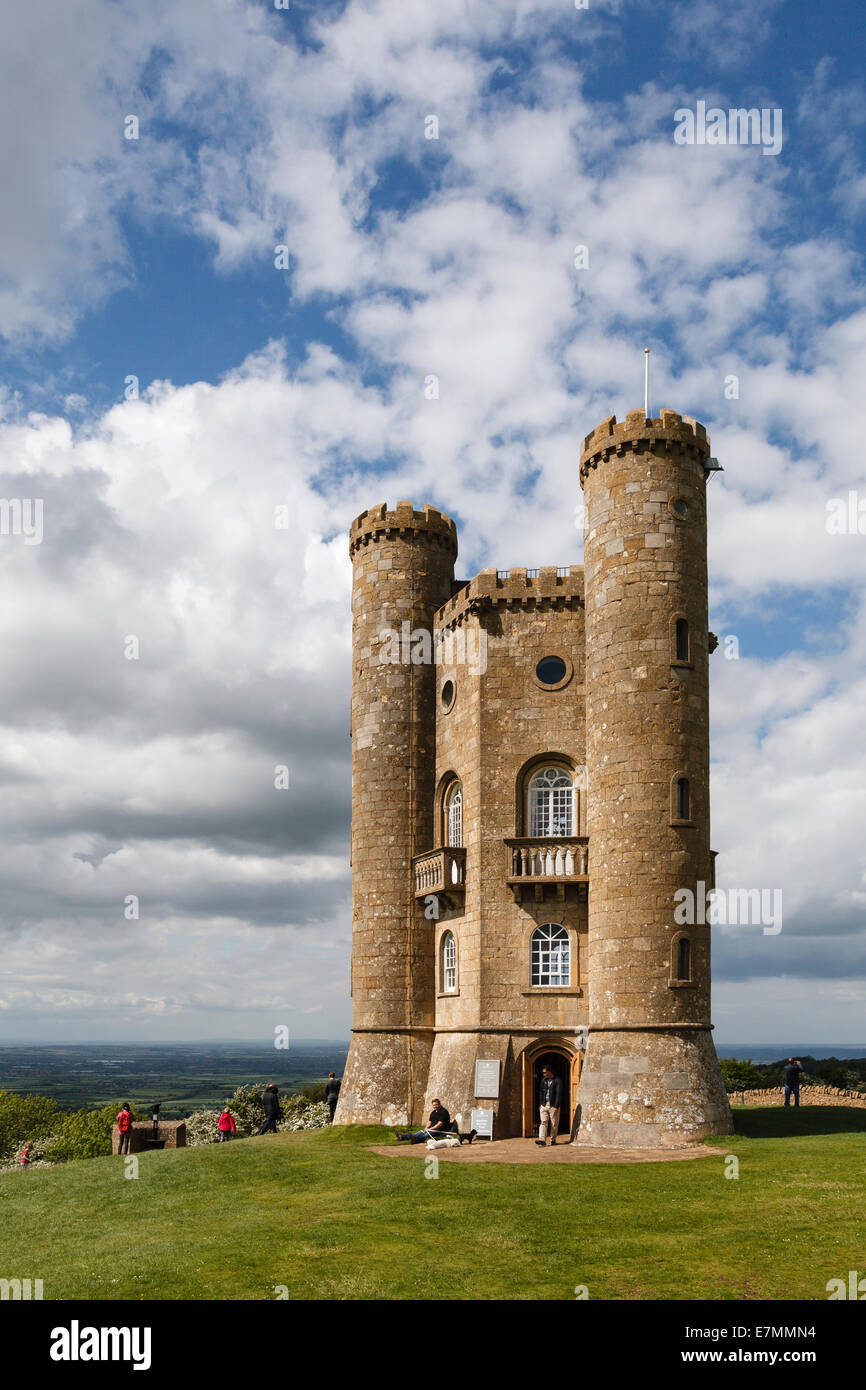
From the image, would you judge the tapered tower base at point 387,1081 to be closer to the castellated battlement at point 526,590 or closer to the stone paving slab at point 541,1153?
the stone paving slab at point 541,1153

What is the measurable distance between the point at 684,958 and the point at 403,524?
1775 cm

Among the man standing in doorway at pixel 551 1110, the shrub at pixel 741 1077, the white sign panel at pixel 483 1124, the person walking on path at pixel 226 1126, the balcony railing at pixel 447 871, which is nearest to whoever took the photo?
the man standing in doorway at pixel 551 1110

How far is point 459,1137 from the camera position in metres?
31.4

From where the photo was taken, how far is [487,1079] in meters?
32.3

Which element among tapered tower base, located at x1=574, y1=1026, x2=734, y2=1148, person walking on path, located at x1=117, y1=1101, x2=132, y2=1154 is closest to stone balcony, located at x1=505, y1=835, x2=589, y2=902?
tapered tower base, located at x1=574, y1=1026, x2=734, y2=1148

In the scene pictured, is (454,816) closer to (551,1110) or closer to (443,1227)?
(551,1110)

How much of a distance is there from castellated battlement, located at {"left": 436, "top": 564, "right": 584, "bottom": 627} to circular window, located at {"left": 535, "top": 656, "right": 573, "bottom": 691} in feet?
5.32

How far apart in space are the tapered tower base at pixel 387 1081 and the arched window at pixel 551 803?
26.2 ft

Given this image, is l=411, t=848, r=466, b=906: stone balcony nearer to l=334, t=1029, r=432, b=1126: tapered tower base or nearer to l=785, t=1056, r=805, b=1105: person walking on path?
l=334, t=1029, r=432, b=1126: tapered tower base

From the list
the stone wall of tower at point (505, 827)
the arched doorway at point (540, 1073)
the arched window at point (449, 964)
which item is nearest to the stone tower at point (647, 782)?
the stone wall of tower at point (505, 827)

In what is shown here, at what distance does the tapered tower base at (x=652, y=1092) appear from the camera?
28.0m

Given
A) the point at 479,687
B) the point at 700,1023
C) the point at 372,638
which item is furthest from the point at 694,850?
the point at 372,638

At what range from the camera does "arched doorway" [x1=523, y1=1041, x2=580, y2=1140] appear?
106 feet
